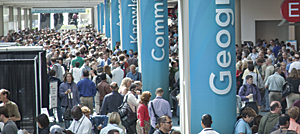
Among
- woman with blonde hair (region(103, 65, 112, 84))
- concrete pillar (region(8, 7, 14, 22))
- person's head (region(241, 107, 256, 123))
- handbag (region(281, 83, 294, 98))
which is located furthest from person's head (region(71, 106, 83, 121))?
concrete pillar (region(8, 7, 14, 22))

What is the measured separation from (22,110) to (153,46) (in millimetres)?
4773

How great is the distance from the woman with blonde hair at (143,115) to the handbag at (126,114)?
0.89 ft

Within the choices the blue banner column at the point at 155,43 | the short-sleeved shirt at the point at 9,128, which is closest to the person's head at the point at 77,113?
the short-sleeved shirt at the point at 9,128

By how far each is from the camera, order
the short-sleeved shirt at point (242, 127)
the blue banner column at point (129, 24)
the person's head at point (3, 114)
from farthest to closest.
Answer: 1. the blue banner column at point (129, 24)
2. the person's head at point (3, 114)
3. the short-sleeved shirt at point (242, 127)

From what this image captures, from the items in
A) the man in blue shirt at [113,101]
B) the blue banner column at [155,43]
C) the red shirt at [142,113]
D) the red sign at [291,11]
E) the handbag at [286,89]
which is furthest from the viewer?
the red sign at [291,11]

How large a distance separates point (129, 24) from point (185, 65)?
1098 cm

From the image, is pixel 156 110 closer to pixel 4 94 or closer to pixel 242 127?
pixel 242 127

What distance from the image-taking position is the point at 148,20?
11656 millimetres

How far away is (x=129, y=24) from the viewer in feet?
57.6

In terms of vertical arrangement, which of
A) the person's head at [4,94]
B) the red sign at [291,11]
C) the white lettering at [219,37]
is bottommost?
the person's head at [4,94]

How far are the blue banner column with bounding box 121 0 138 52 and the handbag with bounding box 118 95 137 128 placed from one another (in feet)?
31.1

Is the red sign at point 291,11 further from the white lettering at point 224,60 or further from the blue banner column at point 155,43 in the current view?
the white lettering at point 224,60

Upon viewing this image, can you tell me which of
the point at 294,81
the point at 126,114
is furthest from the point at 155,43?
the point at 126,114

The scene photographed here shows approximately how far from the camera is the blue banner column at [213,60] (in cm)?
628
